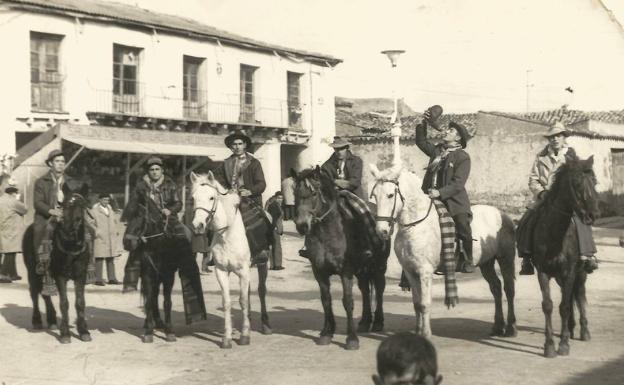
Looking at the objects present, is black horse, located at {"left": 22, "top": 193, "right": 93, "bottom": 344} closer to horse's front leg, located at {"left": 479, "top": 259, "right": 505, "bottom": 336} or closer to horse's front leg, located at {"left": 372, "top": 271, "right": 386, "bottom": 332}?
horse's front leg, located at {"left": 372, "top": 271, "right": 386, "bottom": 332}

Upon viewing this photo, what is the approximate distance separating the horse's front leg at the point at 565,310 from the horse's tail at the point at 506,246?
4.14ft

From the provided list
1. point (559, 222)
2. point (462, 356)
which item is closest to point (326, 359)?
point (462, 356)

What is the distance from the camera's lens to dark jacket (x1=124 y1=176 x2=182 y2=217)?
11.0 metres

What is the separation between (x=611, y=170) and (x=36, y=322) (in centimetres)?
3131

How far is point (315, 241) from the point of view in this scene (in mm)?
10492

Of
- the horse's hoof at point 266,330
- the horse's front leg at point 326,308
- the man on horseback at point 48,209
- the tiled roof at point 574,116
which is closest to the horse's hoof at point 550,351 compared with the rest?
the horse's front leg at point 326,308

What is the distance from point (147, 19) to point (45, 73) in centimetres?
→ 514

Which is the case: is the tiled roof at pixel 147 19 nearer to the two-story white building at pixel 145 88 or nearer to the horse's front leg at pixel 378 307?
the two-story white building at pixel 145 88

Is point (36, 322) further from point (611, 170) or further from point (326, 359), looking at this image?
point (611, 170)

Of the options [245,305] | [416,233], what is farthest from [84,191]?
[416,233]

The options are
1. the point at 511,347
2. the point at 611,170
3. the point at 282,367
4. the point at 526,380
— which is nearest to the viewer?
the point at 526,380

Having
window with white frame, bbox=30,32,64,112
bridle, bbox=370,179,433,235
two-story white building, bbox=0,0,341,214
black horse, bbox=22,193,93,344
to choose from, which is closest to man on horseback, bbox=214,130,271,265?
black horse, bbox=22,193,93,344

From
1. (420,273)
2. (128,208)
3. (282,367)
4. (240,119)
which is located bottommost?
(282,367)

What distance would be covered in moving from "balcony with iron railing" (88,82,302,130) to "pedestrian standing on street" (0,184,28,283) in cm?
1232
